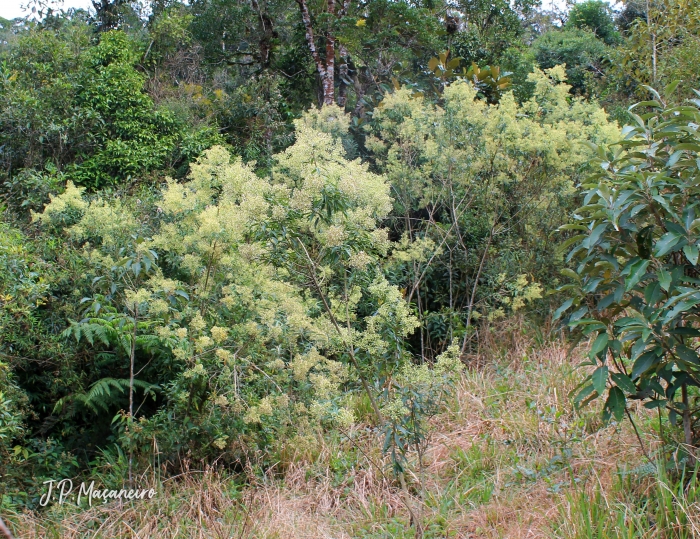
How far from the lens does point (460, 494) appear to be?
3762mm

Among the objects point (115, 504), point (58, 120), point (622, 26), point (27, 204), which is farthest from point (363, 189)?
point (622, 26)

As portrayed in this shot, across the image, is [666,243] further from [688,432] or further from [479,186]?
[479,186]

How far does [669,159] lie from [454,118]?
3.51 metres

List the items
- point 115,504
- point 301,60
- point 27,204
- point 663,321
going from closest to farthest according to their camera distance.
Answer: point 663,321
point 115,504
point 27,204
point 301,60

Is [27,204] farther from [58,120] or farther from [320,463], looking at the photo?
[320,463]

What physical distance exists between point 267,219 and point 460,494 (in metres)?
2.02

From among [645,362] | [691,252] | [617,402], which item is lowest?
[617,402]

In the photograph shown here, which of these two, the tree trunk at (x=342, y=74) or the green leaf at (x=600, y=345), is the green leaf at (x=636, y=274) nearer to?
the green leaf at (x=600, y=345)

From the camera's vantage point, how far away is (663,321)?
273cm

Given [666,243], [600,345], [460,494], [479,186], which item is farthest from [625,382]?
[479,186]

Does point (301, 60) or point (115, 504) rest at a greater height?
point (301, 60)

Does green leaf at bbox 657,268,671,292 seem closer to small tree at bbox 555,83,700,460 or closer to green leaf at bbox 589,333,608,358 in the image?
small tree at bbox 555,83,700,460

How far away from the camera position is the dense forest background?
3398 millimetres

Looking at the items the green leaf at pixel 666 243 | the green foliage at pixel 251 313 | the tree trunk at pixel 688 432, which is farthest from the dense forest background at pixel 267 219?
the tree trunk at pixel 688 432
